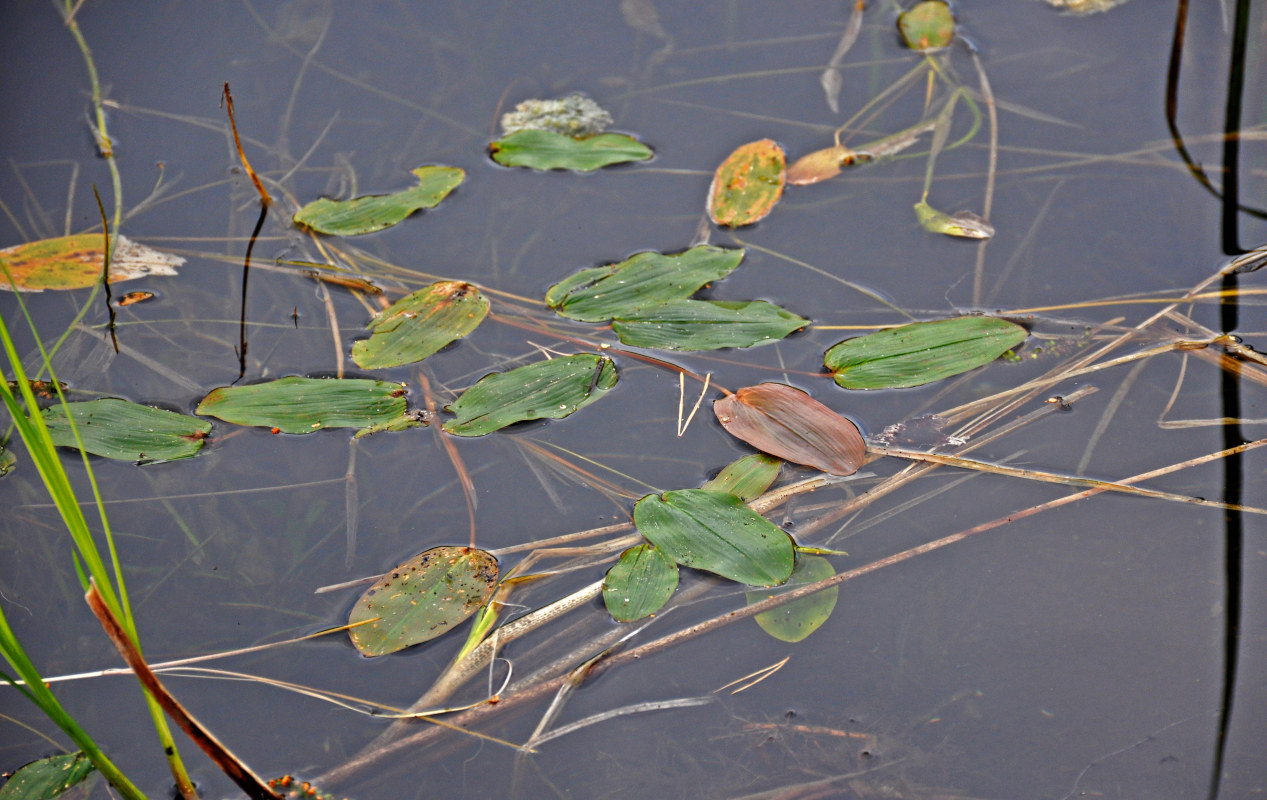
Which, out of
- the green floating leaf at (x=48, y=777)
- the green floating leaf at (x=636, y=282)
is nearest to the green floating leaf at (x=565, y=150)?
the green floating leaf at (x=636, y=282)

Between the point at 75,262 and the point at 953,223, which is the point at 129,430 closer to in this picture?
the point at 75,262

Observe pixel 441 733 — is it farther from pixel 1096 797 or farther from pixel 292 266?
pixel 292 266

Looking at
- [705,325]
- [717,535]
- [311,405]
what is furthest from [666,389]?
[311,405]

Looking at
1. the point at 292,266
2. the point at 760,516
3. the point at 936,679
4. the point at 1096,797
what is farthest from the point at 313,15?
the point at 1096,797

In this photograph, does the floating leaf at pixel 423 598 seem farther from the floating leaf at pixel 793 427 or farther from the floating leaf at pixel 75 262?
the floating leaf at pixel 75 262

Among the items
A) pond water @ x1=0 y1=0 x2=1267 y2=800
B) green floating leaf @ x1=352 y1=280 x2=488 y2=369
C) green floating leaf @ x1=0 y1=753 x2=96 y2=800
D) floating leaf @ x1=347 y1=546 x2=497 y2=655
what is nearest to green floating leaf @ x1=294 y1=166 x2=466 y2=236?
pond water @ x1=0 y1=0 x2=1267 y2=800
